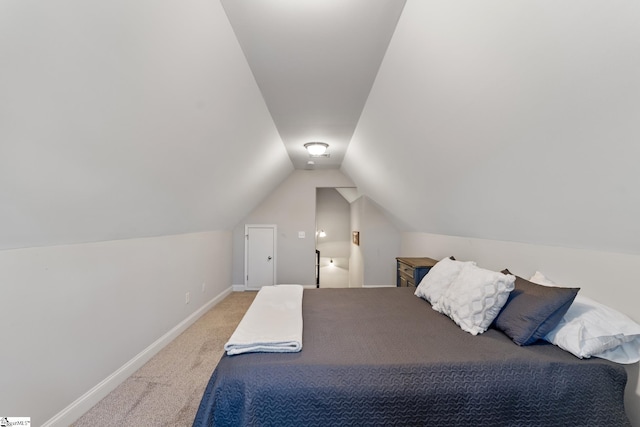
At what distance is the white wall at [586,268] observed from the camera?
1.54 m

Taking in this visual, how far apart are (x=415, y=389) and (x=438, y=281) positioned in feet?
3.95

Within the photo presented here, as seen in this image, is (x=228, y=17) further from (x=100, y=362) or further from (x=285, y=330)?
(x=100, y=362)

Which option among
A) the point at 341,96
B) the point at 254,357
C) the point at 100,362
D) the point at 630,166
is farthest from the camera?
the point at 341,96

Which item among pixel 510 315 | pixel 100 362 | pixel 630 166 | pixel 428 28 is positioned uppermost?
pixel 428 28

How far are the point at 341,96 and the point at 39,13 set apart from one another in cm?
202

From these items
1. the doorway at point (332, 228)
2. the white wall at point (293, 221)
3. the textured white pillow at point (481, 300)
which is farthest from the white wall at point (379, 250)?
the textured white pillow at point (481, 300)

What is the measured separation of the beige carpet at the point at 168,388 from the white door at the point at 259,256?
2122 millimetres

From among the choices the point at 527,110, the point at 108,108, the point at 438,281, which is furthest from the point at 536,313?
the point at 108,108

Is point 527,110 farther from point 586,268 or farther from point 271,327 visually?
point 271,327

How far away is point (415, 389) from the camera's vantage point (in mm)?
1314

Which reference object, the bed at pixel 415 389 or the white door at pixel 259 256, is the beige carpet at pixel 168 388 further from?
the white door at pixel 259 256

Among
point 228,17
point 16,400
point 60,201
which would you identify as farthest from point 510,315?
point 16,400

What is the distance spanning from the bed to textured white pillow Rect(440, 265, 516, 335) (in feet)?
0.98

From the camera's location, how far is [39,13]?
98 cm
